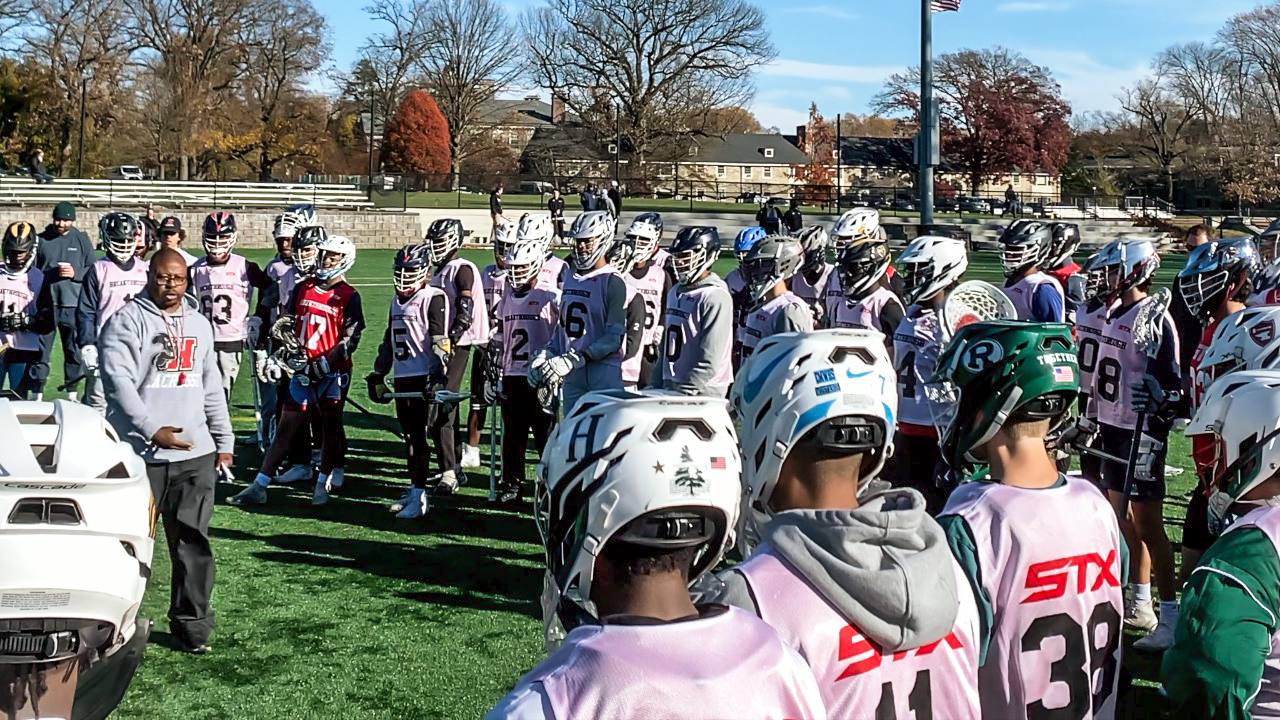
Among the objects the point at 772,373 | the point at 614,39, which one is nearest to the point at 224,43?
the point at 614,39

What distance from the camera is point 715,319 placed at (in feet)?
28.7

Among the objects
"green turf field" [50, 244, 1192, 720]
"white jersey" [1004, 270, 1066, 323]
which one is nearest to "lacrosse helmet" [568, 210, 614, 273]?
"green turf field" [50, 244, 1192, 720]

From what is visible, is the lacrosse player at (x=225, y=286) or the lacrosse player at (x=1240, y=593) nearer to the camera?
the lacrosse player at (x=1240, y=593)

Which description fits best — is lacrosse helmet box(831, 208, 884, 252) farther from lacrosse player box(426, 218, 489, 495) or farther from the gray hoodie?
the gray hoodie

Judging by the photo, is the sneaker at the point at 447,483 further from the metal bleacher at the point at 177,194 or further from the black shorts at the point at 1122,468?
the metal bleacher at the point at 177,194

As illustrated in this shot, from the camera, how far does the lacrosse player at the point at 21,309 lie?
41.7 feet

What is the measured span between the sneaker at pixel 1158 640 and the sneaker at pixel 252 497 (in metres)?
6.65

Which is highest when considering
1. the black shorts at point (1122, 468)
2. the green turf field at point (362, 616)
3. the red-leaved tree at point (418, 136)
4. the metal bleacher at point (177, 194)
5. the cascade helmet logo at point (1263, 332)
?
the red-leaved tree at point (418, 136)

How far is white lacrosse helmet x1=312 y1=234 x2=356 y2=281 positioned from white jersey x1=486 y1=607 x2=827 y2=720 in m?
8.44

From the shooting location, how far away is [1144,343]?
777 centimetres

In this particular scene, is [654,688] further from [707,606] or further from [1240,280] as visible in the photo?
[1240,280]

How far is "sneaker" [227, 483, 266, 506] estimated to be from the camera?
10.4 meters

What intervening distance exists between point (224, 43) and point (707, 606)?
72.9m

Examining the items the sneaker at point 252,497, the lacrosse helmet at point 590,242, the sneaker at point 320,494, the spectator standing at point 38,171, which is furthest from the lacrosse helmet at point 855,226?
the spectator standing at point 38,171
